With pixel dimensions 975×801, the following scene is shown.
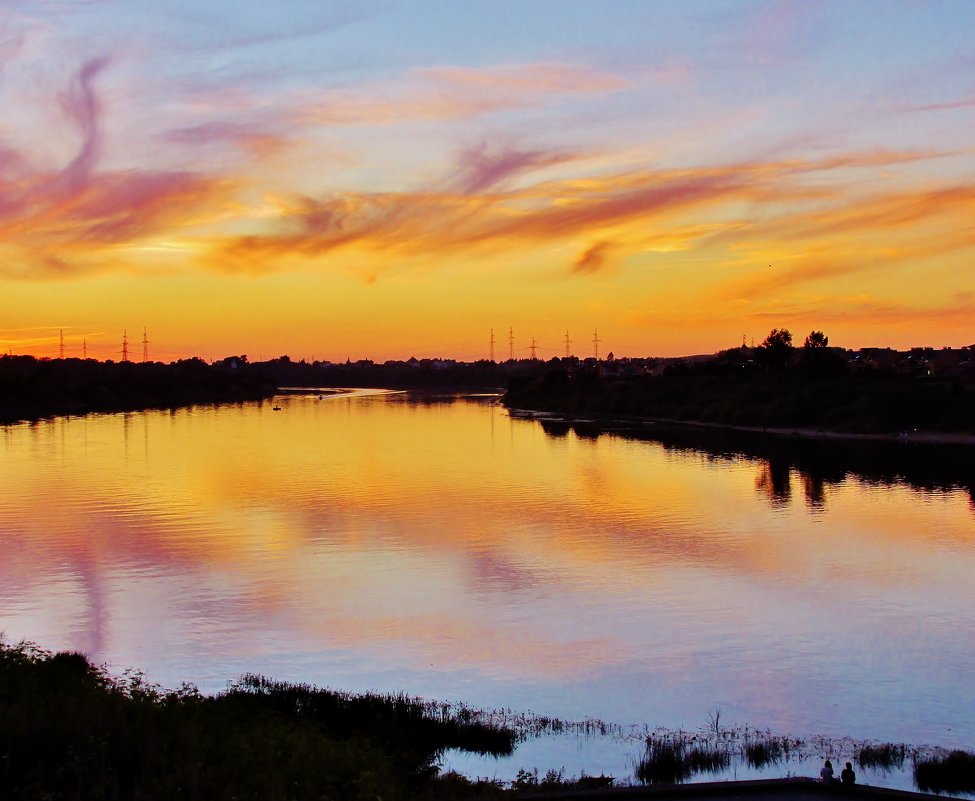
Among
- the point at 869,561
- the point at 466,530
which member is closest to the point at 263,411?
the point at 466,530

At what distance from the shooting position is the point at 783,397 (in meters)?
73.7

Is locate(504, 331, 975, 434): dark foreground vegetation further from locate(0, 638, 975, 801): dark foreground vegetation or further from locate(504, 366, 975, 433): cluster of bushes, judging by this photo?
locate(0, 638, 975, 801): dark foreground vegetation

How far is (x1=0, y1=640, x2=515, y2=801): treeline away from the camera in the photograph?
28.5ft

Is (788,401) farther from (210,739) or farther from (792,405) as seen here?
(210,739)

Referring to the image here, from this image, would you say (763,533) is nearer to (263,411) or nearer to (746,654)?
(746,654)

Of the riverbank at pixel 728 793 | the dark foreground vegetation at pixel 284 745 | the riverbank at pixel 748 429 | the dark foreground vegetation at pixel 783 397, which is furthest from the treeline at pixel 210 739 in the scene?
the dark foreground vegetation at pixel 783 397

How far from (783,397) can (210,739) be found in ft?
225

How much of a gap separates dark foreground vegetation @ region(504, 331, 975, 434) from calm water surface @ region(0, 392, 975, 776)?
27.2 metres

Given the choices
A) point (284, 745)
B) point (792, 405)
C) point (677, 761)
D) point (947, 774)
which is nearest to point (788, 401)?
point (792, 405)

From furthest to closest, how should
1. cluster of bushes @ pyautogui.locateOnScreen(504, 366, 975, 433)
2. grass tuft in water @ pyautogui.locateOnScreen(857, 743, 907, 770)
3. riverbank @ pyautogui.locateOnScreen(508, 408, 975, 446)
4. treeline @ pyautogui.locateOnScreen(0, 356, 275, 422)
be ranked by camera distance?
1. treeline @ pyautogui.locateOnScreen(0, 356, 275, 422)
2. cluster of bushes @ pyautogui.locateOnScreen(504, 366, 975, 433)
3. riverbank @ pyautogui.locateOnScreen(508, 408, 975, 446)
4. grass tuft in water @ pyautogui.locateOnScreen(857, 743, 907, 770)

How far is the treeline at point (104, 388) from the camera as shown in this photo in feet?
305

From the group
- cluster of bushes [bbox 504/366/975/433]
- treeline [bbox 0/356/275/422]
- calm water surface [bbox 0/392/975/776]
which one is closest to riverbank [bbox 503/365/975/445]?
cluster of bushes [bbox 504/366/975/433]

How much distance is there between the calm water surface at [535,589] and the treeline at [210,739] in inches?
41.5

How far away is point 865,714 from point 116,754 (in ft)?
30.3
